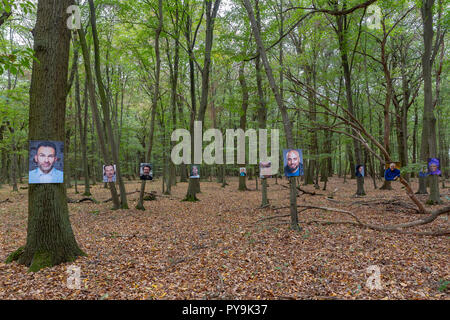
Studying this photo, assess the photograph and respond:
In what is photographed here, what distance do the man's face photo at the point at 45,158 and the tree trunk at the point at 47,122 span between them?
192 millimetres

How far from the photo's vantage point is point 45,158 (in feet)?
12.7

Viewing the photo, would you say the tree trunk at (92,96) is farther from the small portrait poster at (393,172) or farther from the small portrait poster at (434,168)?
the small portrait poster at (434,168)

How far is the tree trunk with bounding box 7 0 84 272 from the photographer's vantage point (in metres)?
3.90

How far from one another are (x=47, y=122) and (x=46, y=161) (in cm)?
63

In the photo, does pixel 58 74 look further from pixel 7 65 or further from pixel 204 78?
pixel 204 78

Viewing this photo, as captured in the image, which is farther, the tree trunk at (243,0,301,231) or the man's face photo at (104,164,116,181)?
the man's face photo at (104,164,116,181)

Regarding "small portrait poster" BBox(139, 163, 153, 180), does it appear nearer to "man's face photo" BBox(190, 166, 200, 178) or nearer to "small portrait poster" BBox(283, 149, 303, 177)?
"man's face photo" BBox(190, 166, 200, 178)
